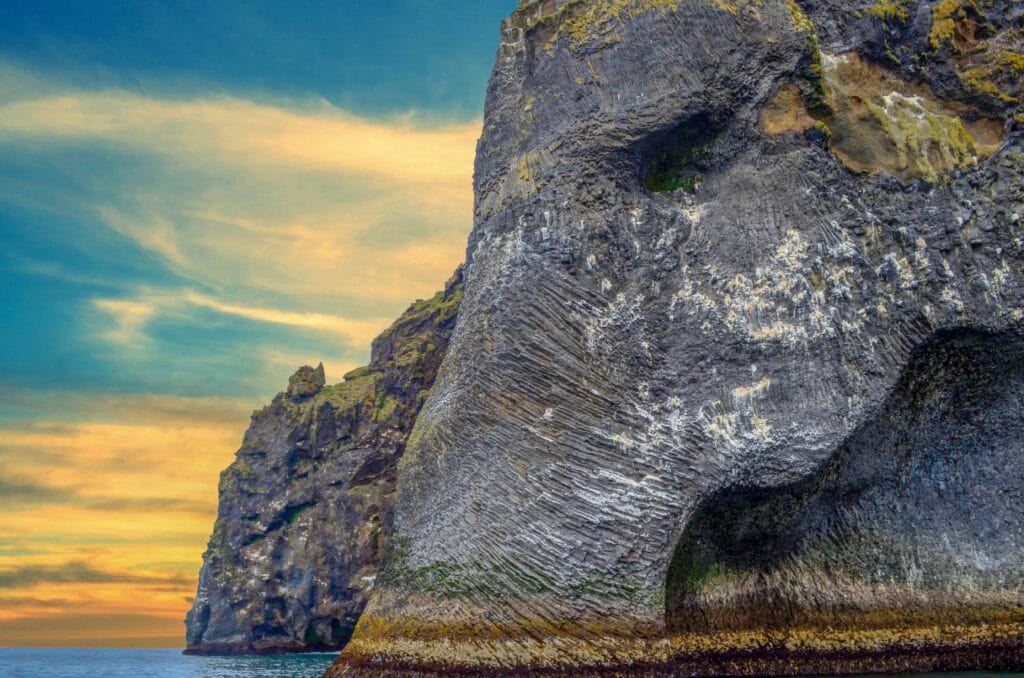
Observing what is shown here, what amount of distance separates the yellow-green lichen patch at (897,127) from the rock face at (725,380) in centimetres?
8

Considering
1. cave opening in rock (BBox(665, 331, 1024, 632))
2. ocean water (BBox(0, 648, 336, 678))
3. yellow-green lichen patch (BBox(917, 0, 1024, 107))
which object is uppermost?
yellow-green lichen patch (BBox(917, 0, 1024, 107))

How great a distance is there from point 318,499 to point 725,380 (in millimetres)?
38805

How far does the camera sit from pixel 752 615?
846 inches

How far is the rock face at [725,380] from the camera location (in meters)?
19.1


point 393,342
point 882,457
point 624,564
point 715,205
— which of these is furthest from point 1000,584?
point 393,342

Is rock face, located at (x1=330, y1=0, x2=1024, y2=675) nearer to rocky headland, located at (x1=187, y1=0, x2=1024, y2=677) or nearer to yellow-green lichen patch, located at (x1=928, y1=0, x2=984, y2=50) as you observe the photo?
rocky headland, located at (x1=187, y1=0, x2=1024, y2=677)

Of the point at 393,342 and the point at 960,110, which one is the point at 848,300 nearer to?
the point at 960,110

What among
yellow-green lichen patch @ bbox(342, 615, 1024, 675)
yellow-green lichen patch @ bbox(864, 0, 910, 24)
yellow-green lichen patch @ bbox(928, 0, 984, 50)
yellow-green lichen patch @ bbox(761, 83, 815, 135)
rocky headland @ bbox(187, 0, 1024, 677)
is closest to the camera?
yellow-green lichen patch @ bbox(342, 615, 1024, 675)

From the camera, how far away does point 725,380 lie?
1958 cm

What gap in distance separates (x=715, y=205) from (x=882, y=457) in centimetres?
745

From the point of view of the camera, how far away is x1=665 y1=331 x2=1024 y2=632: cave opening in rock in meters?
21.1

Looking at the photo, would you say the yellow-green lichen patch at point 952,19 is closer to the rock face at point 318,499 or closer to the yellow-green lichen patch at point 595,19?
the yellow-green lichen patch at point 595,19

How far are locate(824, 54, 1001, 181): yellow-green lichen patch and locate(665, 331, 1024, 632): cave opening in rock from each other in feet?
15.3

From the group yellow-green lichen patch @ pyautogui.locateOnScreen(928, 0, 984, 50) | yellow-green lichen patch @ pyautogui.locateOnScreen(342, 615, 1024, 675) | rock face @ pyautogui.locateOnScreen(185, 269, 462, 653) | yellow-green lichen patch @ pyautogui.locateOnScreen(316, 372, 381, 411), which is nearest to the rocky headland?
yellow-green lichen patch @ pyautogui.locateOnScreen(342, 615, 1024, 675)
